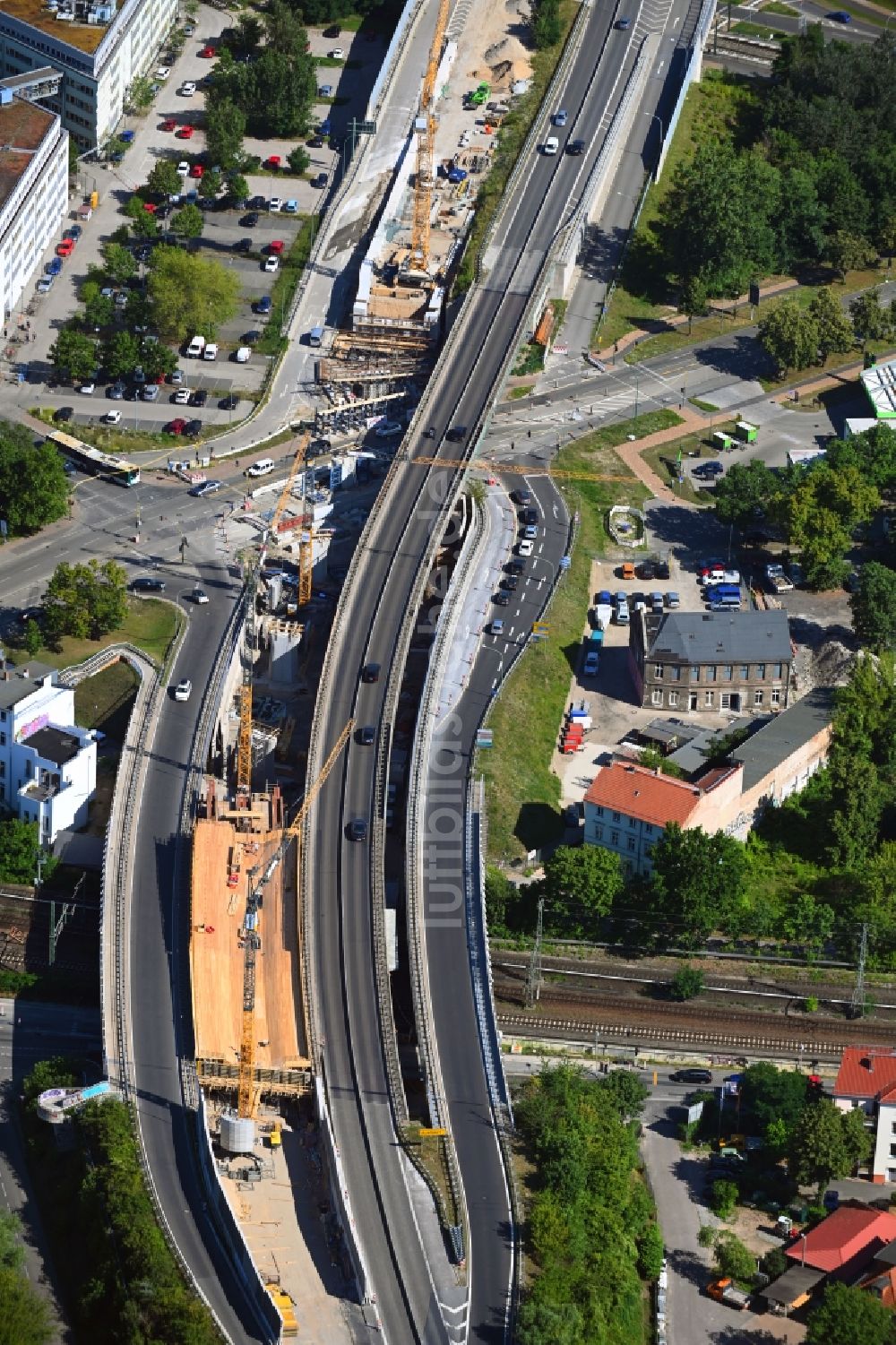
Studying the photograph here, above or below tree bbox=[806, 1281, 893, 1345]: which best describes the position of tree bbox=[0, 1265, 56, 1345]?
below

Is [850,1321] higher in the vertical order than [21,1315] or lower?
higher

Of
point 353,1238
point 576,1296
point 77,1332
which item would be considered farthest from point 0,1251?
point 576,1296

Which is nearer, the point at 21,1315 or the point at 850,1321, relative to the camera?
the point at 850,1321

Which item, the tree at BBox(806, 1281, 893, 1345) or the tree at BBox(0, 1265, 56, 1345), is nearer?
the tree at BBox(806, 1281, 893, 1345)

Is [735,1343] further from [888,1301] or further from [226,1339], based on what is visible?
[226,1339]
